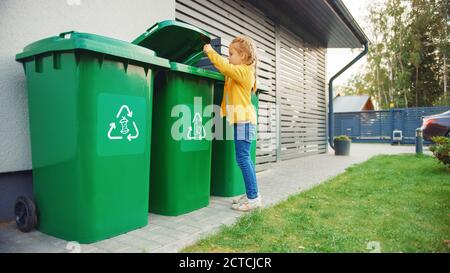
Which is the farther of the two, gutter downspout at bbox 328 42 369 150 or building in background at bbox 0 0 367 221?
gutter downspout at bbox 328 42 369 150

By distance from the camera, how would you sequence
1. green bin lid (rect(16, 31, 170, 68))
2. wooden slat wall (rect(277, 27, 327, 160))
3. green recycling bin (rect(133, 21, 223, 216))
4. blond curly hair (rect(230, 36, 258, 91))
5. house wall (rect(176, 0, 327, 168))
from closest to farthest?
green bin lid (rect(16, 31, 170, 68))
green recycling bin (rect(133, 21, 223, 216))
blond curly hair (rect(230, 36, 258, 91))
house wall (rect(176, 0, 327, 168))
wooden slat wall (rect(277, 27, 327, 160))

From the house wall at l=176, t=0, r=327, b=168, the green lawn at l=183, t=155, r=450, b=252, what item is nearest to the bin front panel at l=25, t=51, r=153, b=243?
the green lawn at l=183, t=155, r=450, b=252

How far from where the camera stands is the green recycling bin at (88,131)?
84.3 inches

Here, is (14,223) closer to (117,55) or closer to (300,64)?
(117,55)

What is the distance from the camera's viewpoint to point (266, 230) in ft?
8.39

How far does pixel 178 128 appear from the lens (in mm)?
2926

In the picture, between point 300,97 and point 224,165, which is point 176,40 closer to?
point 224,165

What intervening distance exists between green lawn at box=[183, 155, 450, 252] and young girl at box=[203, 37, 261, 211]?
0.29 meters

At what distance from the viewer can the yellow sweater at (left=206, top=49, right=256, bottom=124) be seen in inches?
116

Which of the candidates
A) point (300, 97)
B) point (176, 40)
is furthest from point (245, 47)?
point (300, 97)

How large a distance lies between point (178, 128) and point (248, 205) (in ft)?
3.43

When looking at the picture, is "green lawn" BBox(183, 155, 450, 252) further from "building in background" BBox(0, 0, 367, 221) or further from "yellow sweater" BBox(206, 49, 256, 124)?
"building in background" BBox(0, 0, 367, 221)

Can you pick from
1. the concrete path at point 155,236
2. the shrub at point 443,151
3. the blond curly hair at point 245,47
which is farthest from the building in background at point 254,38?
the shrub at point 443,151

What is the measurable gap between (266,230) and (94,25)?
2.64 metres
